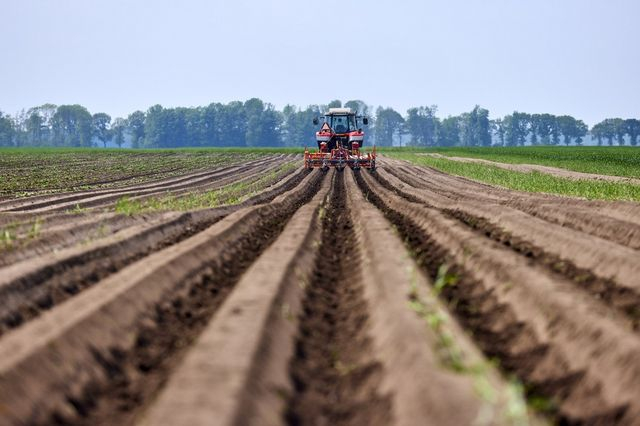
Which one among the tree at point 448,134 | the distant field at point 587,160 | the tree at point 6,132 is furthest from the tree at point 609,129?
the tree at point 6,132

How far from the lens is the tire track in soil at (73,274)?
272 inches

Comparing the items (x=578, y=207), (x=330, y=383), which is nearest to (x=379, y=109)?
(x=578, y=207)

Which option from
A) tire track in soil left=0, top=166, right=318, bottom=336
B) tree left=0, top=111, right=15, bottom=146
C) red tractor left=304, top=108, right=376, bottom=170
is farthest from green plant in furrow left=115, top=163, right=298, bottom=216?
tree left=0, top=111, right=15, bottom=146

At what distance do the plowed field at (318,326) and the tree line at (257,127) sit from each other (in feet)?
444

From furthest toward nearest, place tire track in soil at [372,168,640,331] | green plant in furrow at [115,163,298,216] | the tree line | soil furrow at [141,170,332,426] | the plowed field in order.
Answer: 1. the tree line
2. green plant in furrow at [115,163,298,216]
3. tire track in soil at [372,168,640,331]
4. the plowed field
5. soil furrow at [141,170,332,426]

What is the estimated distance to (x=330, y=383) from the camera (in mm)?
5082

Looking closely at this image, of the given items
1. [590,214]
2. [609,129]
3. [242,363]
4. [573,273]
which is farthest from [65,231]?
[609,129]

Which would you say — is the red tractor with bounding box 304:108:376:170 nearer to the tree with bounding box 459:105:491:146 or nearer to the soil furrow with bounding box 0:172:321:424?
the soil furrow with bounding box 0:172:321:424

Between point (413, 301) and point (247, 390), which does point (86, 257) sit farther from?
point (247, 390)

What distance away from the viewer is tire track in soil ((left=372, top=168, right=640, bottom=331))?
6.88 meters

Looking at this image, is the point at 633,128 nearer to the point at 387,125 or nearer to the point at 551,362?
the point at 387,125

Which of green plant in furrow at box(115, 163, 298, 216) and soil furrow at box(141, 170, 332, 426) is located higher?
soil furrow at box(141, 170, 332, 426)

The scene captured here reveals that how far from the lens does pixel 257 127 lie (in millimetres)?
145250

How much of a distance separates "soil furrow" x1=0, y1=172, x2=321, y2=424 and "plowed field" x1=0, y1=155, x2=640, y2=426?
0.06 feet
